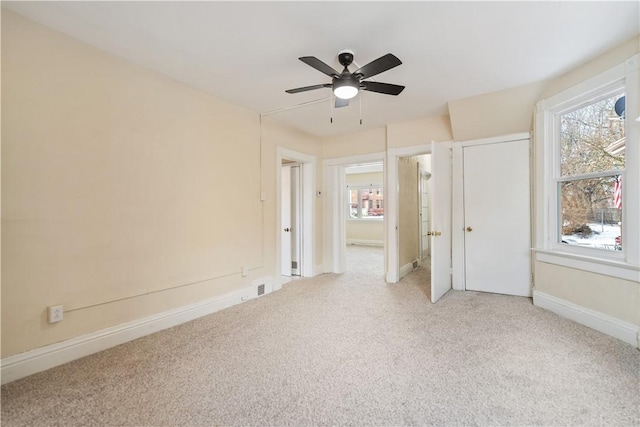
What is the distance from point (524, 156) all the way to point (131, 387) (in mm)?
4365

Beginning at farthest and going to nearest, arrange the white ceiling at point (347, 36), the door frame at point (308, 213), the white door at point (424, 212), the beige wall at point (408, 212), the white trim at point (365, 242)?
the white trim at point (365, 242), the white door at point (424, 212), the door frame at point (308, 213), the beige wall at point (408, 212), the white ceiling at point (347, 36)

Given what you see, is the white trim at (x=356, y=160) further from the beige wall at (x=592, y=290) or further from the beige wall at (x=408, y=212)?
the beige wall at (x=592, y=290)

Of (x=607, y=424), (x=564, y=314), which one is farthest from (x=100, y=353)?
(x=564, y=314)

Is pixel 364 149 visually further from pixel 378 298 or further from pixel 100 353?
pixel 100 353

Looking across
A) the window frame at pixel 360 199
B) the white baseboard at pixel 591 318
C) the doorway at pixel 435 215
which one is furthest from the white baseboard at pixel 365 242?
the white baseboard at pixel 591 318

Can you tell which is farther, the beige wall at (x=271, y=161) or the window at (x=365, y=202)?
the window at (x=365, y=202)

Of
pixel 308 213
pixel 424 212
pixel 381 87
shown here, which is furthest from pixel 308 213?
pixel 424 212

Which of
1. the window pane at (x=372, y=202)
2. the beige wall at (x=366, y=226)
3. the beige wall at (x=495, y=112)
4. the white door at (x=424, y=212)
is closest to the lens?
the beige wall at (x=495, y=112)

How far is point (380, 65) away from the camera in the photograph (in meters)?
1.98

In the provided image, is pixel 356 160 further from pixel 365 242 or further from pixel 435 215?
pixel 365 242

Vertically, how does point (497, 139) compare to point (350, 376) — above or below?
above

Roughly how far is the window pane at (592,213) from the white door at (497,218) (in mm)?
516

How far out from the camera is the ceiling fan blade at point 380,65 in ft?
6.12

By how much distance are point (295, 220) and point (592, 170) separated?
3.72m
